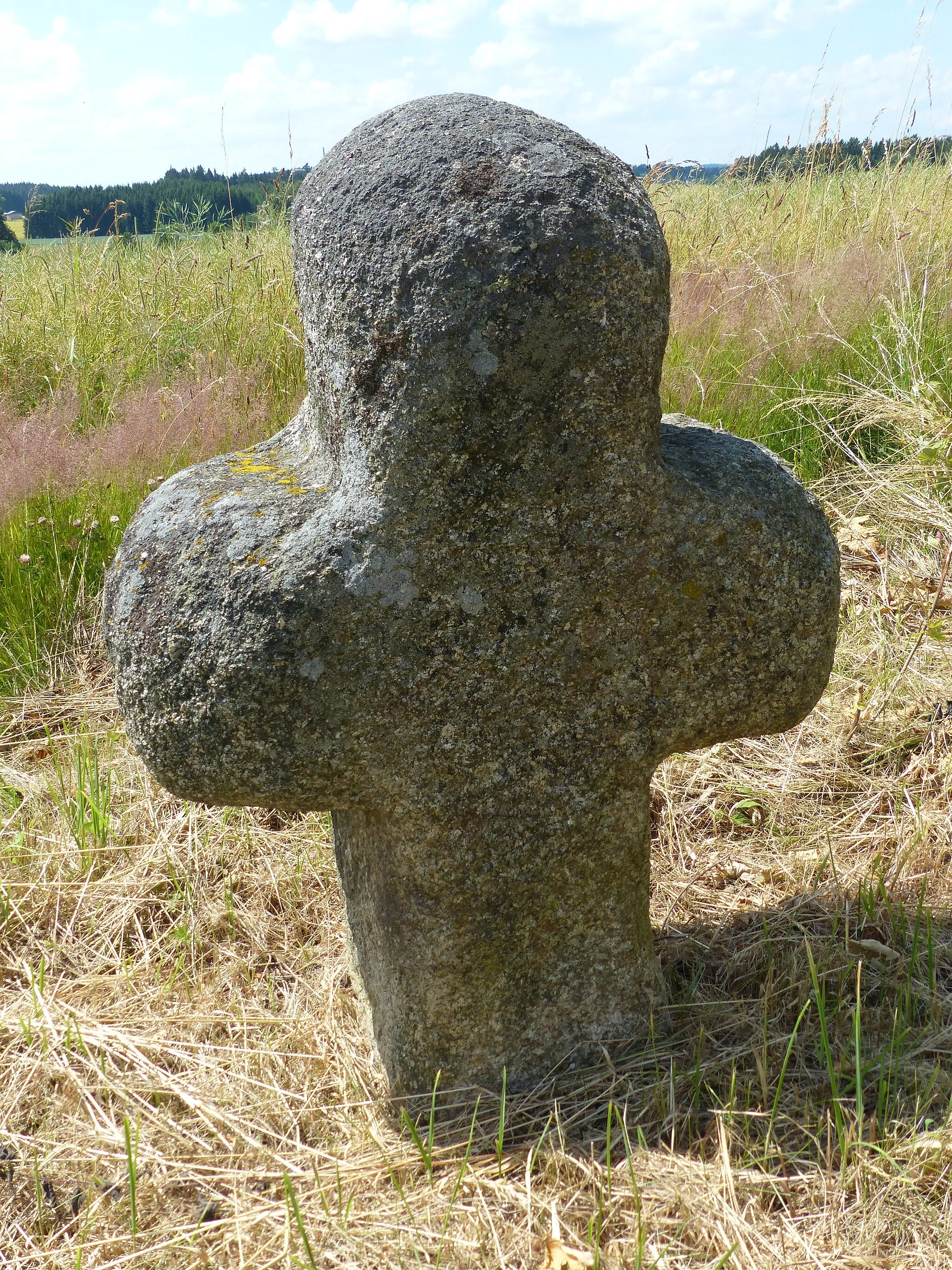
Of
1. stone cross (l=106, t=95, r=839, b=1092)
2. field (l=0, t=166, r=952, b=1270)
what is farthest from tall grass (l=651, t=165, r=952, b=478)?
stone cross (l=106, t=95, r=839, b=1092)

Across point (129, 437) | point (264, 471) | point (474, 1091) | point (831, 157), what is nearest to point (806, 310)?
point (831, 157)

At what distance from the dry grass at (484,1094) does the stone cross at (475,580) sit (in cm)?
25

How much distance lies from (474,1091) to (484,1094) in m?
0.02

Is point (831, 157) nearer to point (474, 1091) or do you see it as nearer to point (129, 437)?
point (129, 437)

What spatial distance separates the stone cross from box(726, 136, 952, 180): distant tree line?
4621 millimetres

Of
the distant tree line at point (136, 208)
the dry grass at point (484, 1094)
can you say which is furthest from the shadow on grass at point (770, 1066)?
the distant tree line at point (136, 208)

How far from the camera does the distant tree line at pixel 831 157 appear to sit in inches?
218

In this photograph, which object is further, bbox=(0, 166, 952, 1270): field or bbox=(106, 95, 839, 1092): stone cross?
bbox=(0, 166, 952, 1270): field

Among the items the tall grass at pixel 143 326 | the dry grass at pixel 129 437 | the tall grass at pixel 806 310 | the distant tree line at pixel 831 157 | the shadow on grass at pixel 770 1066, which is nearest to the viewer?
Result: the shadow on grass at pixel 770 1066

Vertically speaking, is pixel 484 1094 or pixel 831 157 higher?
pixel 831 157

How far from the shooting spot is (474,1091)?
1785mm

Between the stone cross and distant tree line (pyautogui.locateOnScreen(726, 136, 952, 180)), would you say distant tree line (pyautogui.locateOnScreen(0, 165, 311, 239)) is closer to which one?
distant tree line (pyautogui.locateOnScreen(726, 136, 952, 180))

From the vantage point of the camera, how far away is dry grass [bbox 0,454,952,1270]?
1564 mm

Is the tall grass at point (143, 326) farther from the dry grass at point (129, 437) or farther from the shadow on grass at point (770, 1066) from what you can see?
the shadow on grass at point (770, 1066)
